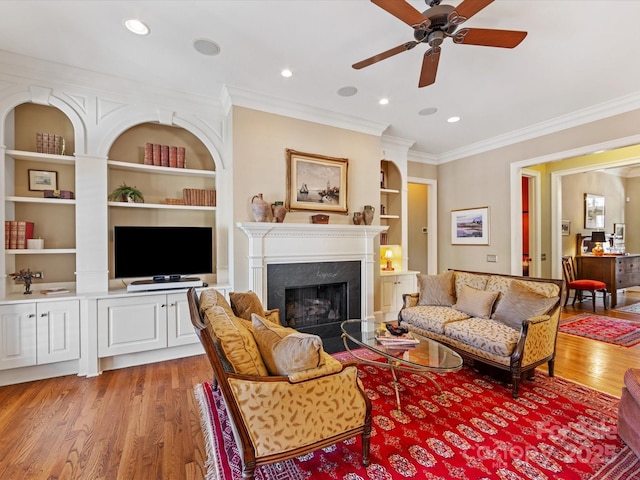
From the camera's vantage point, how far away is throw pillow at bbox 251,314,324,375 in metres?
1.59

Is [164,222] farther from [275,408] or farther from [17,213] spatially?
[275,408]

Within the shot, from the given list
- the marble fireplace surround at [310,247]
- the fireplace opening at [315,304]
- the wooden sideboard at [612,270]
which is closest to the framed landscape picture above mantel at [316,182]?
the marble fireplace surround at [310,247]

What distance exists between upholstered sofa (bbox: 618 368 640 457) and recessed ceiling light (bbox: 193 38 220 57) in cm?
391

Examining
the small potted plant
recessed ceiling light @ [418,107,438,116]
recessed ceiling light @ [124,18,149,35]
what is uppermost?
recessed ceiling light @ [124,18,149,35]

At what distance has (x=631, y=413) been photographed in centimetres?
185

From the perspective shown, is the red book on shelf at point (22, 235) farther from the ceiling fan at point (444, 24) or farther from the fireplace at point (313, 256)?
the ceiling fan at point (444, 24)

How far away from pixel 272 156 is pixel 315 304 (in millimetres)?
2087

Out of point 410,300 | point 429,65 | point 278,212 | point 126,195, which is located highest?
point 429,65

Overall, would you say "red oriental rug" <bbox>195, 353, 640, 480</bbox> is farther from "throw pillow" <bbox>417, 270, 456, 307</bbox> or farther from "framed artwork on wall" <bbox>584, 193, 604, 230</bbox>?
"framed artwork on wall" <bbox>584, 193, 604, 230</bbox>

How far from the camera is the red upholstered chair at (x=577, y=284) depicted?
554 cm

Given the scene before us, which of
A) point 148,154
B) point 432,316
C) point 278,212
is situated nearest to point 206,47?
point 148,154

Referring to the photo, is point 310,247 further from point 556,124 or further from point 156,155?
point 556,124

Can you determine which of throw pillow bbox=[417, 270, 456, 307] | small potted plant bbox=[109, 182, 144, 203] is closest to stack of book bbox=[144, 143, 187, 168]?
small potted plant bbox=[109, 182, 144, 203]

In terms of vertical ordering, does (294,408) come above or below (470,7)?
below
